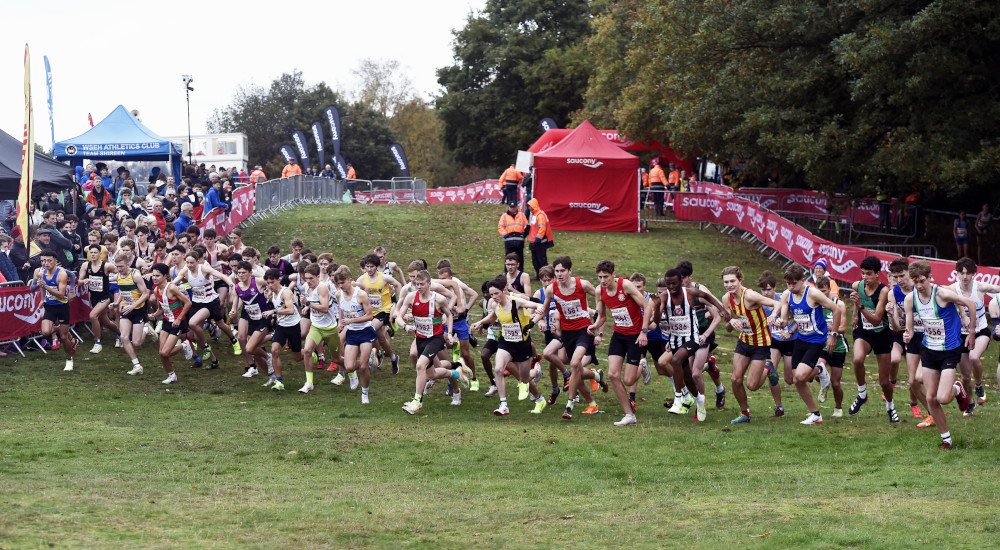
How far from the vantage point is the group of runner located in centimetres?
1265

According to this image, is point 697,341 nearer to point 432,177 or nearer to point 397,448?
point 397,448

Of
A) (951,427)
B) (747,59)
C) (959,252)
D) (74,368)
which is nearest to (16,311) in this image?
(74,368)

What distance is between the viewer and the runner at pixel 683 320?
1324cm

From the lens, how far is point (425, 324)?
14.1 m

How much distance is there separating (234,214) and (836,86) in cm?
1796

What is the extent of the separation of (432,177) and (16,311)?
72831 millimetres

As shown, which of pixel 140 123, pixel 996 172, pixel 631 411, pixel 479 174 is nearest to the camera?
pixel 631 411

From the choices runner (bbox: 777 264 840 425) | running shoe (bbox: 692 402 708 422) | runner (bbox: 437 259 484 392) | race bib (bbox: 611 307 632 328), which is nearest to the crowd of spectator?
runner (bbox: 437 259 484 392)

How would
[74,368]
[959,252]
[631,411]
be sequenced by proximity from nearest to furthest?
1. [631,411]
2. [74,368]
3. [959,252]

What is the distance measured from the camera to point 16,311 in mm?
17422

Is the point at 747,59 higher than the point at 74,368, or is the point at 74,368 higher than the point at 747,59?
the point at 747,59

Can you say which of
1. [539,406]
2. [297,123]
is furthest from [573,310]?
[297,123]

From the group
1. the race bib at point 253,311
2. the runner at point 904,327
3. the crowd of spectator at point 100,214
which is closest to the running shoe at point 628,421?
the runner at point 904,327

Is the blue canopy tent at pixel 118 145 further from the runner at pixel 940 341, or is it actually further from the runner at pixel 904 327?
the runner at pixel 940 341
